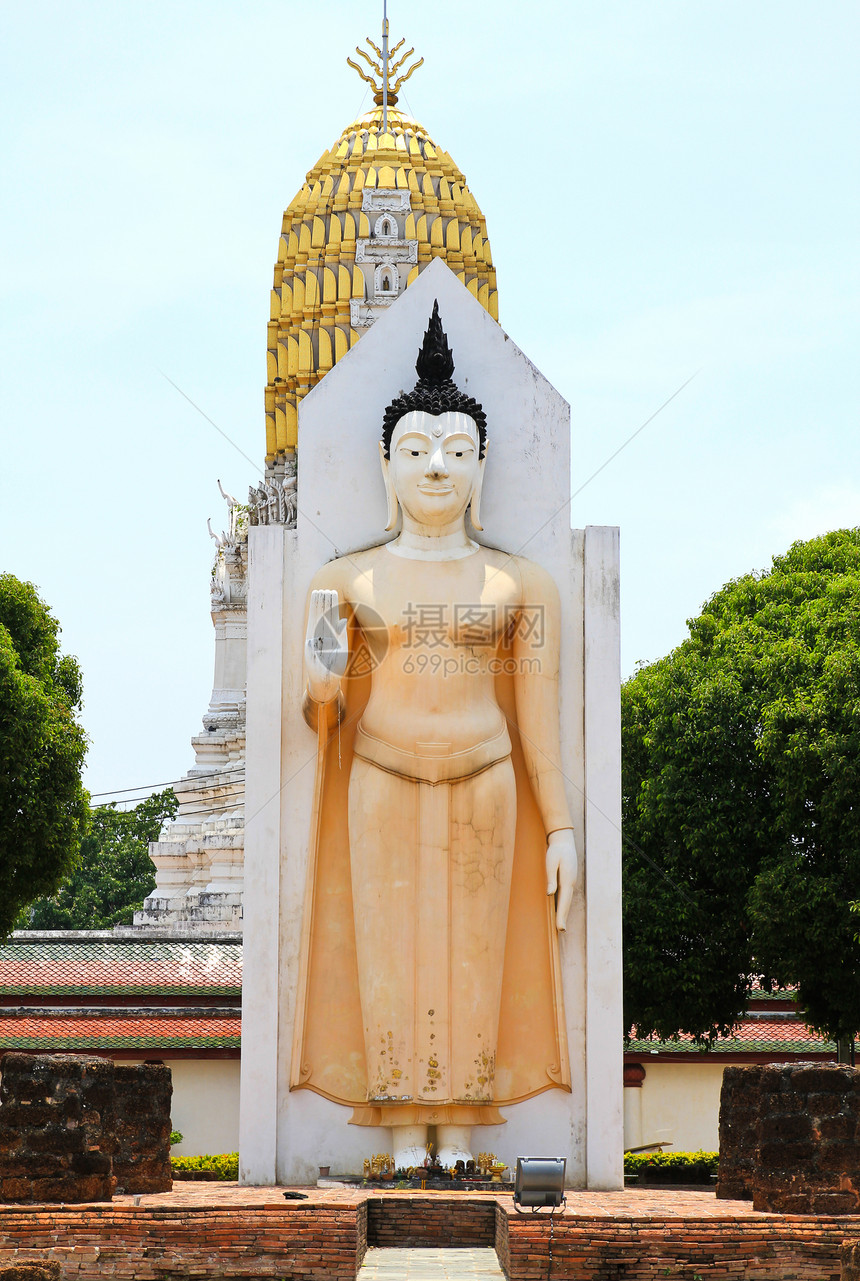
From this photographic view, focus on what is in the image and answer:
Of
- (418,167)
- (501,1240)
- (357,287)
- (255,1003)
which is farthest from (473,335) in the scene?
(418,167)

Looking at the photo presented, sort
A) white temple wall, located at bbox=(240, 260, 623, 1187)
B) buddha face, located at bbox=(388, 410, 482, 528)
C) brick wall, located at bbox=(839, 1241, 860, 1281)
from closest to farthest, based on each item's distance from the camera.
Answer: brick wall, located at bbox=(839, 1241, 860, 1281) < white temple wall, located at bbox=(240, 260, 623, 1187) < buddha face, located at bbox=(388, 410, 482, 528)

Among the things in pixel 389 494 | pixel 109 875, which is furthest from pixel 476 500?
pixel 109 875

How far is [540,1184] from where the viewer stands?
35.3 ft

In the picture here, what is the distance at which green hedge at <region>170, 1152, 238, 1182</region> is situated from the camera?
16047mm

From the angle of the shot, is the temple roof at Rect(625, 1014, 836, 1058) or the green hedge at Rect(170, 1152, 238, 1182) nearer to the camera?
the green hedge at Rect(170, 1152, 238, 1182)

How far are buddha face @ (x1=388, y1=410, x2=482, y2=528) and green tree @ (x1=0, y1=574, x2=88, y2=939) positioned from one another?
283 inches

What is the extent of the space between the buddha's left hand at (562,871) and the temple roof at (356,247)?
88.4ft

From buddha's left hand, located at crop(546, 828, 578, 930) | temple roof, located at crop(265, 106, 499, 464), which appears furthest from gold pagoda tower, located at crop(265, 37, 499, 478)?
buddha's left hand, located at crop(546, 828, 578, 930)

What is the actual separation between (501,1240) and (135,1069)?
3983 millimetres

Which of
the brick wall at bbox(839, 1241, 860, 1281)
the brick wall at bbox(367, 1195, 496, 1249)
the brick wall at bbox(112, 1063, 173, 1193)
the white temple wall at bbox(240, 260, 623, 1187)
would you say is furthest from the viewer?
the white temple wall at bbox(240, 260, 623, 1187)

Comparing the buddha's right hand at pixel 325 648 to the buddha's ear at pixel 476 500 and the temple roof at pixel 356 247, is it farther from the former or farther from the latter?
the temple roof at pixel 356 247

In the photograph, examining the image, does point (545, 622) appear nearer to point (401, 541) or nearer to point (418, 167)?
point (401, 541)

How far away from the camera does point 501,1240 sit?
10.7m

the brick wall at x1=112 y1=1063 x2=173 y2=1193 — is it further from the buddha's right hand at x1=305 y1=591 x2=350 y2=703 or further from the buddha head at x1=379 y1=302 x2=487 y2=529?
the buddha head at x1=379 y1=302 x2=487 y2=529
